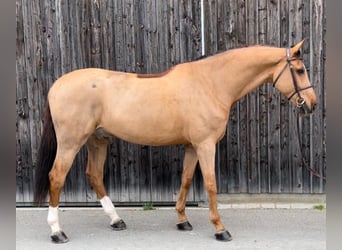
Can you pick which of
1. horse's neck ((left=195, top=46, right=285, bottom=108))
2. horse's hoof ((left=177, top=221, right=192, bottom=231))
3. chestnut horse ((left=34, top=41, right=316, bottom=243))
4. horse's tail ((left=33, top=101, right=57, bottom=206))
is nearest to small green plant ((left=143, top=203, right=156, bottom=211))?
horse's hoof ((left=177, top=221, right=192, bottom=231))

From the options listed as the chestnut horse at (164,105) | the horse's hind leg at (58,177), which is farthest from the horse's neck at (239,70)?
the horse's hind leg at (58,177)

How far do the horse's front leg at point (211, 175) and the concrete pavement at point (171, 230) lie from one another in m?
0.09

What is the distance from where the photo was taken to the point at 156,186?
16.5 ft

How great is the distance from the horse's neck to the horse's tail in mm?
1637

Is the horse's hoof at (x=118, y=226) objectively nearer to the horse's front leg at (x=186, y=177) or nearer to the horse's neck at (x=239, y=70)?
the horse's front leg at (x=186, y=177)

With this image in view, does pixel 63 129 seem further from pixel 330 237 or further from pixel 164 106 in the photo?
pixel 330 237

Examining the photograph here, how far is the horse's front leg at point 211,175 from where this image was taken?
3859 mm

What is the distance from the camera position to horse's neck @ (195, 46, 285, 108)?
383 centimetres

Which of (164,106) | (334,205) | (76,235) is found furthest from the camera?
(76,235)

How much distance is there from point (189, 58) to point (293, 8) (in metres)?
1.30

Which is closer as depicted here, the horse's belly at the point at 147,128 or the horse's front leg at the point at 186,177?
the horse's belly at the point at 147,128

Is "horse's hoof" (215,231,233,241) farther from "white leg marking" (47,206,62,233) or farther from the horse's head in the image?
"white leg marking" (47,206,62,233)

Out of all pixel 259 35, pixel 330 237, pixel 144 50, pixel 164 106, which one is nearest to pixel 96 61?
pixel 144 50

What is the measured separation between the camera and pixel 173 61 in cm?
485
